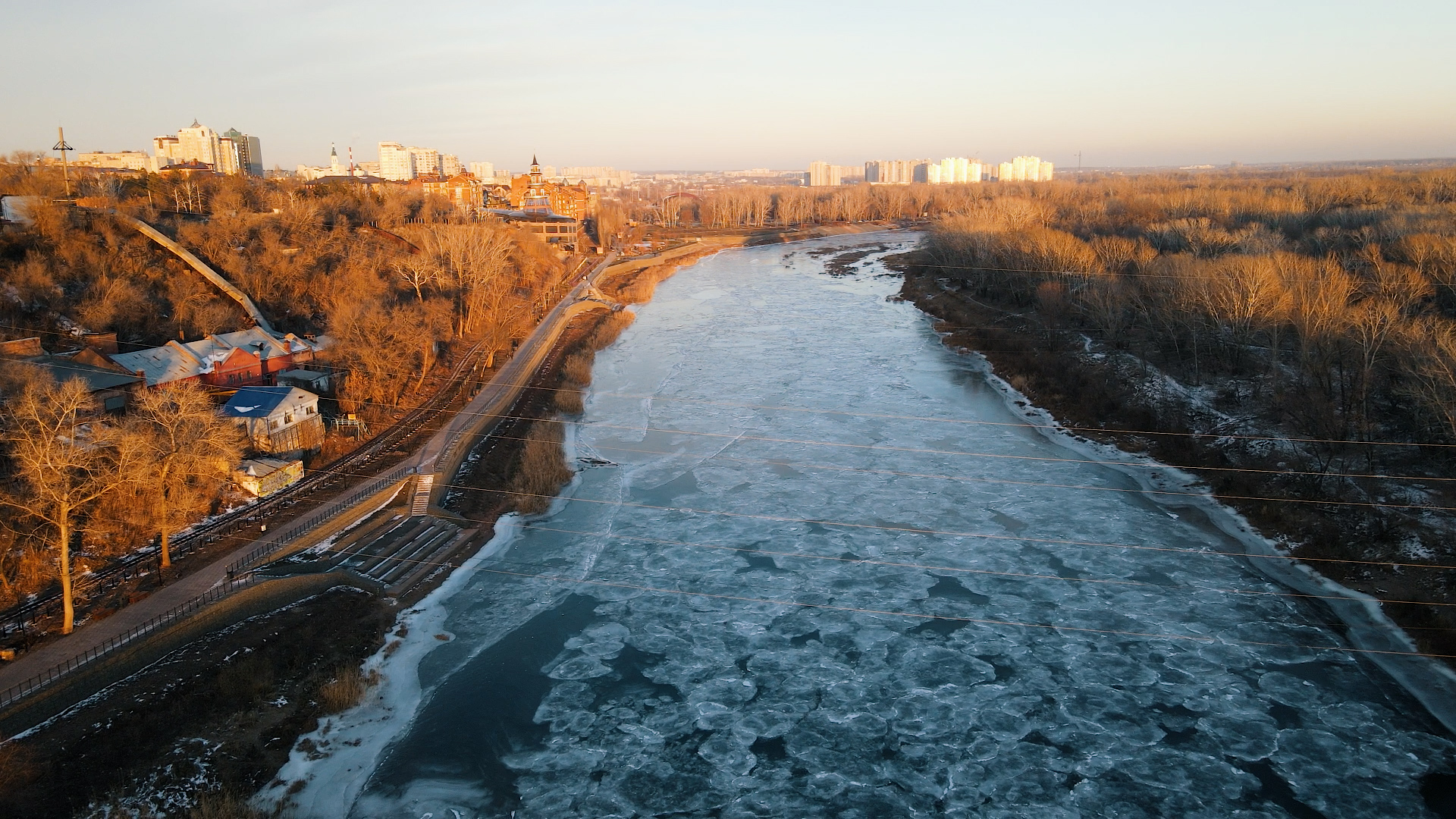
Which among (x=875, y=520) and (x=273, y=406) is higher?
(x=273, y=406)

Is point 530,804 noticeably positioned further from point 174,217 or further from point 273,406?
point 174,217

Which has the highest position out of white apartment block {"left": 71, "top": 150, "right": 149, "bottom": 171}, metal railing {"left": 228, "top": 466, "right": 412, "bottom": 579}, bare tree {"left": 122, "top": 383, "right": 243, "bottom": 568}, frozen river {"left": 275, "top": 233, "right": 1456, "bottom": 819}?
white apartment block {"left": 71, "top": 150, "right": 149, "bottom": 171}

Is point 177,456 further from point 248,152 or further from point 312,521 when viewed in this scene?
point 248,152

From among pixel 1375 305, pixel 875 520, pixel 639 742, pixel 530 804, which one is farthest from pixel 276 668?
pixel 1375 305

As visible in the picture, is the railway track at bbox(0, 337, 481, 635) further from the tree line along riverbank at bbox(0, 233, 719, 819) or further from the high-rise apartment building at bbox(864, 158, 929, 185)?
the high-rise apartment building at bbox(864, 158, 929, 185)

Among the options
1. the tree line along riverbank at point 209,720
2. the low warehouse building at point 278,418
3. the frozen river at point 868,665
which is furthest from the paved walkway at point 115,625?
the low warehouse building at point 278,418

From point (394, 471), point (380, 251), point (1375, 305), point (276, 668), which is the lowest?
point (276, 668)

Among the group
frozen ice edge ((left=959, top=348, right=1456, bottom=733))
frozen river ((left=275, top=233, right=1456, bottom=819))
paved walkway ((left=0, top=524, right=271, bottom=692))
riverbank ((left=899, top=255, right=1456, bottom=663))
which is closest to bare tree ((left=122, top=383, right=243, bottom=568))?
paved walkway ((left=0, top=524, right=271, bottom=692))
